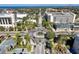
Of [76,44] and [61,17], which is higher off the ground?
[61,17]

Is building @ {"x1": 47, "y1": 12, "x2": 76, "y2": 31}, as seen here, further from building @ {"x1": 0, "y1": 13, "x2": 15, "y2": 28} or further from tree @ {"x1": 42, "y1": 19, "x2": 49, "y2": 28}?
Result: building @ {"x1": 0, "y1": 13, "x2": 15, "y2": 28}

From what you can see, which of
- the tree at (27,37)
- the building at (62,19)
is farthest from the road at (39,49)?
the building at (62,19)

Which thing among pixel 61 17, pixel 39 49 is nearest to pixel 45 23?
pixel 61 17

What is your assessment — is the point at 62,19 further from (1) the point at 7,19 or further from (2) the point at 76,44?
(1) the point at 7,19

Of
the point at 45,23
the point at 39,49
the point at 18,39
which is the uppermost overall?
the point at 45,23

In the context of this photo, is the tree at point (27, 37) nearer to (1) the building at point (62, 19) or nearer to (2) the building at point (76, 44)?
(1) the building at point (62, 19)

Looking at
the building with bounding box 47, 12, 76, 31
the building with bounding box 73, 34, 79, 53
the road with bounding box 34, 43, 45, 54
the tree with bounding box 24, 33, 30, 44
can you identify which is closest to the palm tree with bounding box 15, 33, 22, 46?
the tree with bounding box 24, 33, 30, 44

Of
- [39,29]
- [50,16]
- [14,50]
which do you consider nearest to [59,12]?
→ [50,16]

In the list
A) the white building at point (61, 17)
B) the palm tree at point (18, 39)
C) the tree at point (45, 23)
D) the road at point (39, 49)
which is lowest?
the road at point (39, 49)

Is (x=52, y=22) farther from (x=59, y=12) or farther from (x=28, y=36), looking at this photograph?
(x=28, y=36)
